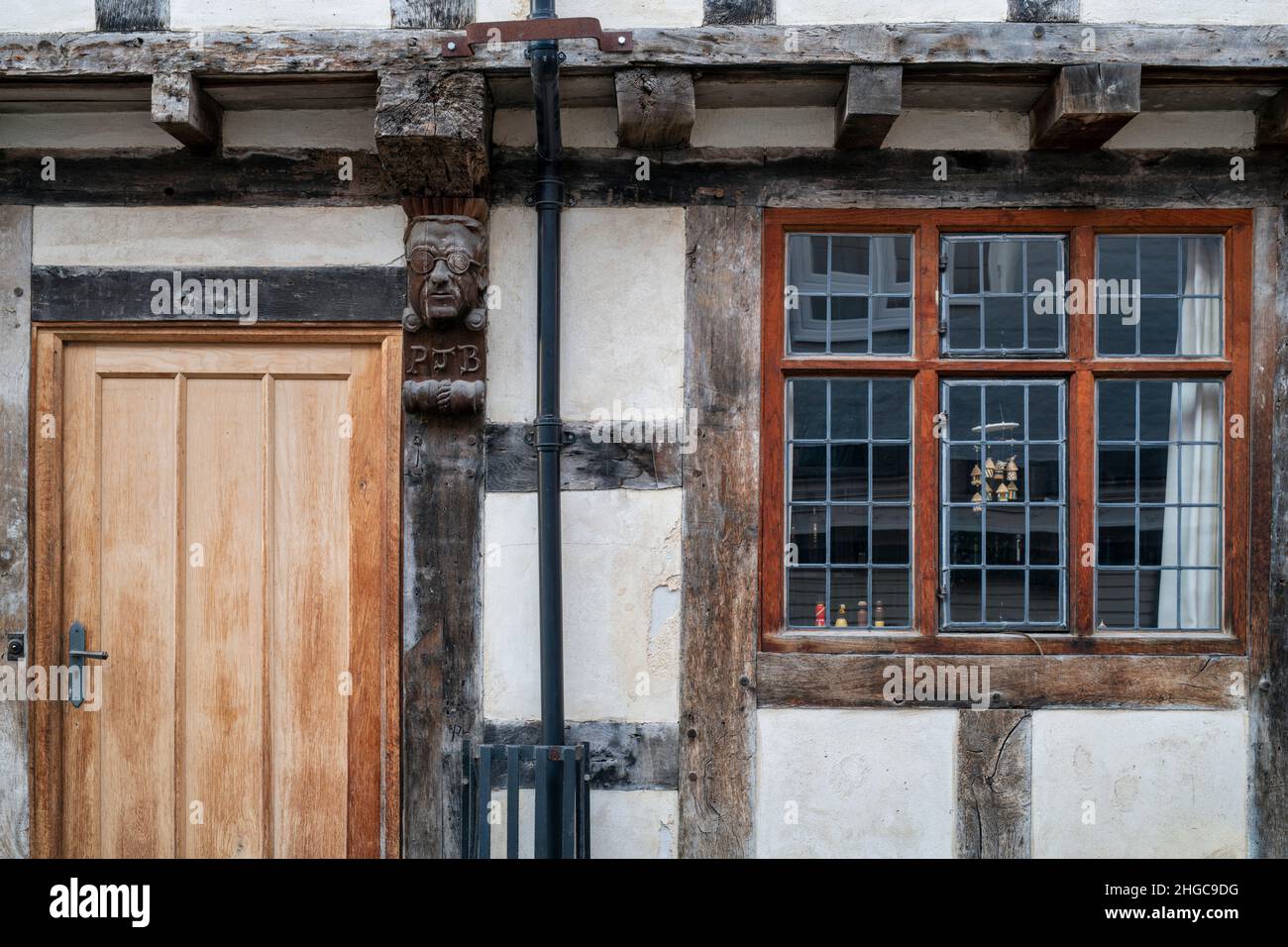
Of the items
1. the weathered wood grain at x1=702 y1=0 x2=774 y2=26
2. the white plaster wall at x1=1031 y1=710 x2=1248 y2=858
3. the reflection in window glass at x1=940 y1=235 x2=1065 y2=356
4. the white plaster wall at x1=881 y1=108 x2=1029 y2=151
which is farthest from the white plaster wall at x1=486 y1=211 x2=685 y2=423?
the white plaster wall at x1=1031 y1=710 x2=1248 y2=858

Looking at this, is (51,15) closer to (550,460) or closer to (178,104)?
(178,104)

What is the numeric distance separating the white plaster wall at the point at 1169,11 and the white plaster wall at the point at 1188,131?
0.94 feet

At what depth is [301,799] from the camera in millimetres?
2963

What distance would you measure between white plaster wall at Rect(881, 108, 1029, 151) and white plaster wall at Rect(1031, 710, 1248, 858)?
199cm

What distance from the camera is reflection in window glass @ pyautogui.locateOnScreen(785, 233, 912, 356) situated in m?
2.98

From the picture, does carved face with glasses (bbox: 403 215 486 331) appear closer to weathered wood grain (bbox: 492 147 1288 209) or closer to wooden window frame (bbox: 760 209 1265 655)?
weathered wood grain (bbox: 492 147 1288 209)

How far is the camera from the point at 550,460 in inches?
111

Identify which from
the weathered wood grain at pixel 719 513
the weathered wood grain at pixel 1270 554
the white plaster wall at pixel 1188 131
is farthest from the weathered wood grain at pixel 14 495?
the weathered wood grain at pixel 1270 554

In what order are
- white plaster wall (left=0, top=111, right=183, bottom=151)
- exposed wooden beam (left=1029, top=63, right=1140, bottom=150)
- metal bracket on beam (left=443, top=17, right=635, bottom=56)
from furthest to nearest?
white plaster wall (left=0, top=111, right=183, bottom=151)
exposed wooden beam (left=1029, top=63, right=1140, bottom=150)
metal bracket on beam (left=443, top=17, right=635, bottom=56)

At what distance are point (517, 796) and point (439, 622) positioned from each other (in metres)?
0.64

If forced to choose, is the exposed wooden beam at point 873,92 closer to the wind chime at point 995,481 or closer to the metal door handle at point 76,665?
the wind chime at point 995,481

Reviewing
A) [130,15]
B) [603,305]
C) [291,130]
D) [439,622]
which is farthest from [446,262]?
[130,15]

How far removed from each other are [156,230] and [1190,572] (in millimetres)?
3836

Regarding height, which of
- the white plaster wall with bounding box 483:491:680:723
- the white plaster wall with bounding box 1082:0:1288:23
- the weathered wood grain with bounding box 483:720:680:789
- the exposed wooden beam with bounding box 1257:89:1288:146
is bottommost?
the weathered wood grain with bounding box 483:720:680:789
